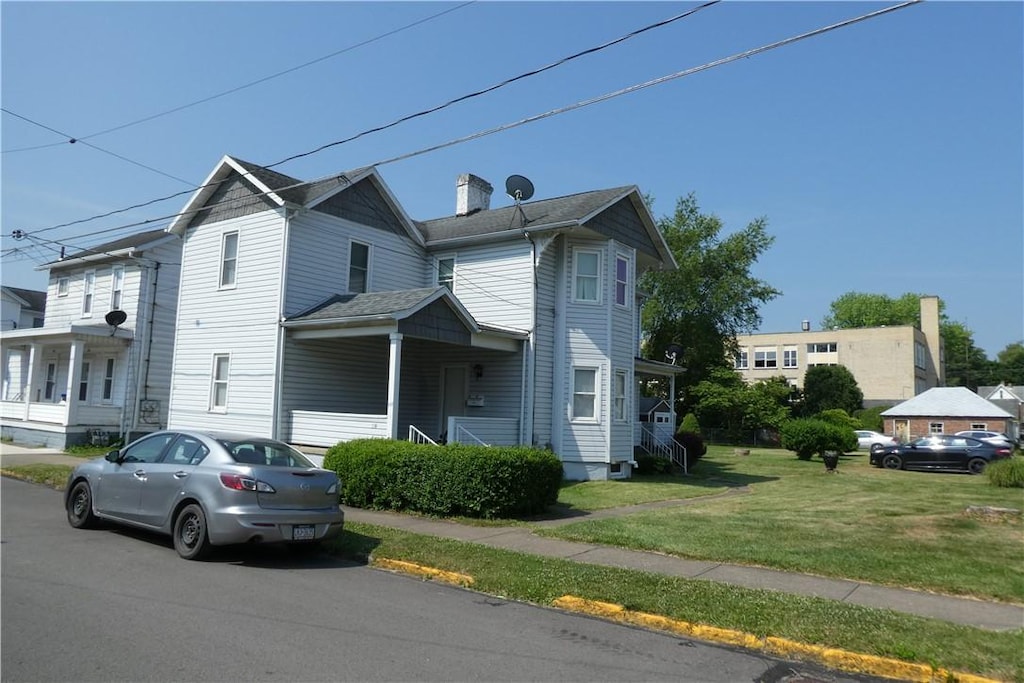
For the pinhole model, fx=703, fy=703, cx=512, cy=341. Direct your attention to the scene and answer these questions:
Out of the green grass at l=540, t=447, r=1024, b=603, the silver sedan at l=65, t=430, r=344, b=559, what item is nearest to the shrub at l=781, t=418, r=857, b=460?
the green grass at l=540, t=447, r=1024, b=603

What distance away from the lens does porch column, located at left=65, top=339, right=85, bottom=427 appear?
2198 cm

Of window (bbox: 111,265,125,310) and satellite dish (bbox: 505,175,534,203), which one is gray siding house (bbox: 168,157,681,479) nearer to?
satellite dish (bbox: 505,175,534,203)

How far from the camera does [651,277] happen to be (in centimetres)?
4938

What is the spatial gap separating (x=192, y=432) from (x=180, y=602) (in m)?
3.07

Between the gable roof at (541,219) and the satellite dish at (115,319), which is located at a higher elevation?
the gable roof at (541,219)

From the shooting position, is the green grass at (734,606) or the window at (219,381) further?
the window at (219,381)

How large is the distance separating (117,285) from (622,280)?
58.5 feet

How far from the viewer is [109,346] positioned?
2395 centimetres

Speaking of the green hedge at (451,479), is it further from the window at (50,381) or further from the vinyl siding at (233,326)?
the window at (50,381)

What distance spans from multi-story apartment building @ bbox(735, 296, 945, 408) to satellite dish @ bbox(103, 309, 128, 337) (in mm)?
56793

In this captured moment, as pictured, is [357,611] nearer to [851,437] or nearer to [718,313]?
[851,437]

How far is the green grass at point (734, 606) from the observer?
220 inches

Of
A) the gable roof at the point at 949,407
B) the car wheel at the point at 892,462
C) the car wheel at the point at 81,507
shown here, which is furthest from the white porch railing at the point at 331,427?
the gable roof at the point at 949,407

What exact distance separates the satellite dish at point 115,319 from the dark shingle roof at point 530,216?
10463mm
